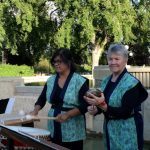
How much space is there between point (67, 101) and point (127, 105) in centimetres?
83

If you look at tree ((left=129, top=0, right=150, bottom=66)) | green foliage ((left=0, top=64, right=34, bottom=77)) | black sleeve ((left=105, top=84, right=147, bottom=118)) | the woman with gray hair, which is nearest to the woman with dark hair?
the woman with gray hair

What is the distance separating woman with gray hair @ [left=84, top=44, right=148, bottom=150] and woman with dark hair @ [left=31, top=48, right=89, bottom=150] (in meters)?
0.51

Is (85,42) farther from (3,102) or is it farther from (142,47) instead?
(3,102)

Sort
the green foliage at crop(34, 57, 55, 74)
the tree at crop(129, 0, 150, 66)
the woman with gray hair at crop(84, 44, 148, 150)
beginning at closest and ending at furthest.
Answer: the woman with gray hair at crop(84, 44, 148, 150) < the tree at crop(129, 0, 150, 66) < the green foliage at crop(34, 57, 55, 74)

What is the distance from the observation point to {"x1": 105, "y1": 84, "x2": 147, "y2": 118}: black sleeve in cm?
356

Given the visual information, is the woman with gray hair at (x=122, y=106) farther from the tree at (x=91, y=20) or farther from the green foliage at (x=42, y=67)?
the green foliage at (x=42, y=67)

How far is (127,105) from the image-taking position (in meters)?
3.56

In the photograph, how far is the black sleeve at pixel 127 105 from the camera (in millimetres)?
3557

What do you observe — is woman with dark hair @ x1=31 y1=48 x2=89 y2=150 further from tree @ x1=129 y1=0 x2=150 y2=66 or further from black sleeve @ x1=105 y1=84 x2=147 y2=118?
tree @ x1=129 y1=0 x2=150 y2=66

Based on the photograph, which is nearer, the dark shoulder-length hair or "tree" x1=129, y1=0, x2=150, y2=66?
the dark shoulder-length hair

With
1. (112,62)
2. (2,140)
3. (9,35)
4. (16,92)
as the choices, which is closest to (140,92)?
(112,62)

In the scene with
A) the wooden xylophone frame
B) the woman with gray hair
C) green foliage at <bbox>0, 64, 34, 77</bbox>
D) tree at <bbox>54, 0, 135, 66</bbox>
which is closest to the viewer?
the wooden xylophone frame

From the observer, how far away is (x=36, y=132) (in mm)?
4195

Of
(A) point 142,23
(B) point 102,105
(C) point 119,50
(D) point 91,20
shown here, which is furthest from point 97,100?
(A) point 142,23
